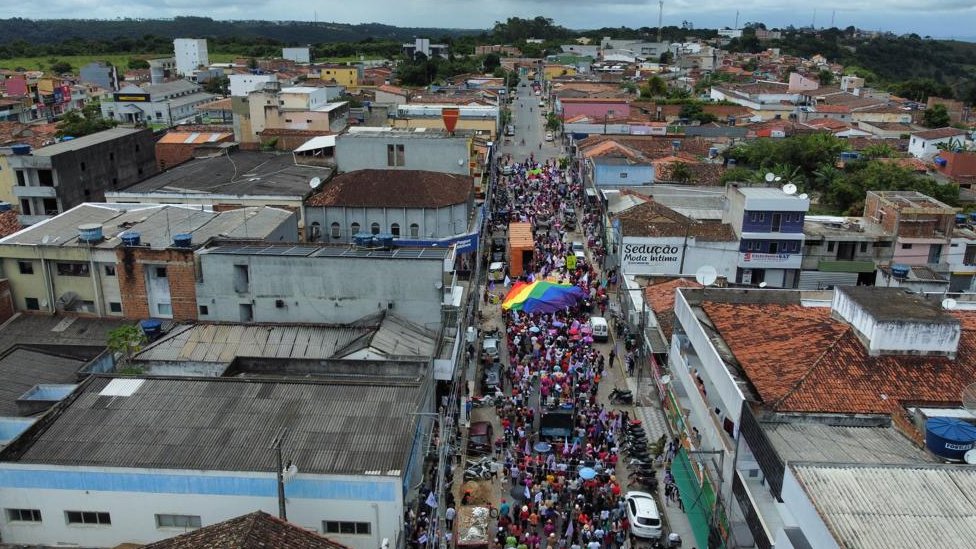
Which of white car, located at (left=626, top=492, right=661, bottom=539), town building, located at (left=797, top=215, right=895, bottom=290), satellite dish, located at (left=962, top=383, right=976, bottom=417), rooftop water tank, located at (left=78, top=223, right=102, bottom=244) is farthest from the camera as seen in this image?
town building, located at (left=797, top=215, right=895, bottom=290)

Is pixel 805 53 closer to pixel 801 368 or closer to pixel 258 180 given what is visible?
pixel 258 180

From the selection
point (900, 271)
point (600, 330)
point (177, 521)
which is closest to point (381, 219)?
point (600, 330)

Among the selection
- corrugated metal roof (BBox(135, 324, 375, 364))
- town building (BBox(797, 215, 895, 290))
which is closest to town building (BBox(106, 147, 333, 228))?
corrugated metal roof (BBox(135, 324, 375, 364))

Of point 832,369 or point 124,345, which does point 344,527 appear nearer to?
point 124,345

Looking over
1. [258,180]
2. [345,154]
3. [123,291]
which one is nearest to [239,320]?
[123,291]

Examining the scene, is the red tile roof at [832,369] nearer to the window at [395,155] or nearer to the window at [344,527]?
the window at [344,527]

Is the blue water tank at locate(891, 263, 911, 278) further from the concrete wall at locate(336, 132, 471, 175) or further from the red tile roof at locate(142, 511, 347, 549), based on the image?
the red tile roof at locate(142, 511, 347, 549)

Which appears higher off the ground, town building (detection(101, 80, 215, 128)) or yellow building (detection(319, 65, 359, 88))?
yellow building (detection(319, 65, 359, 88))
